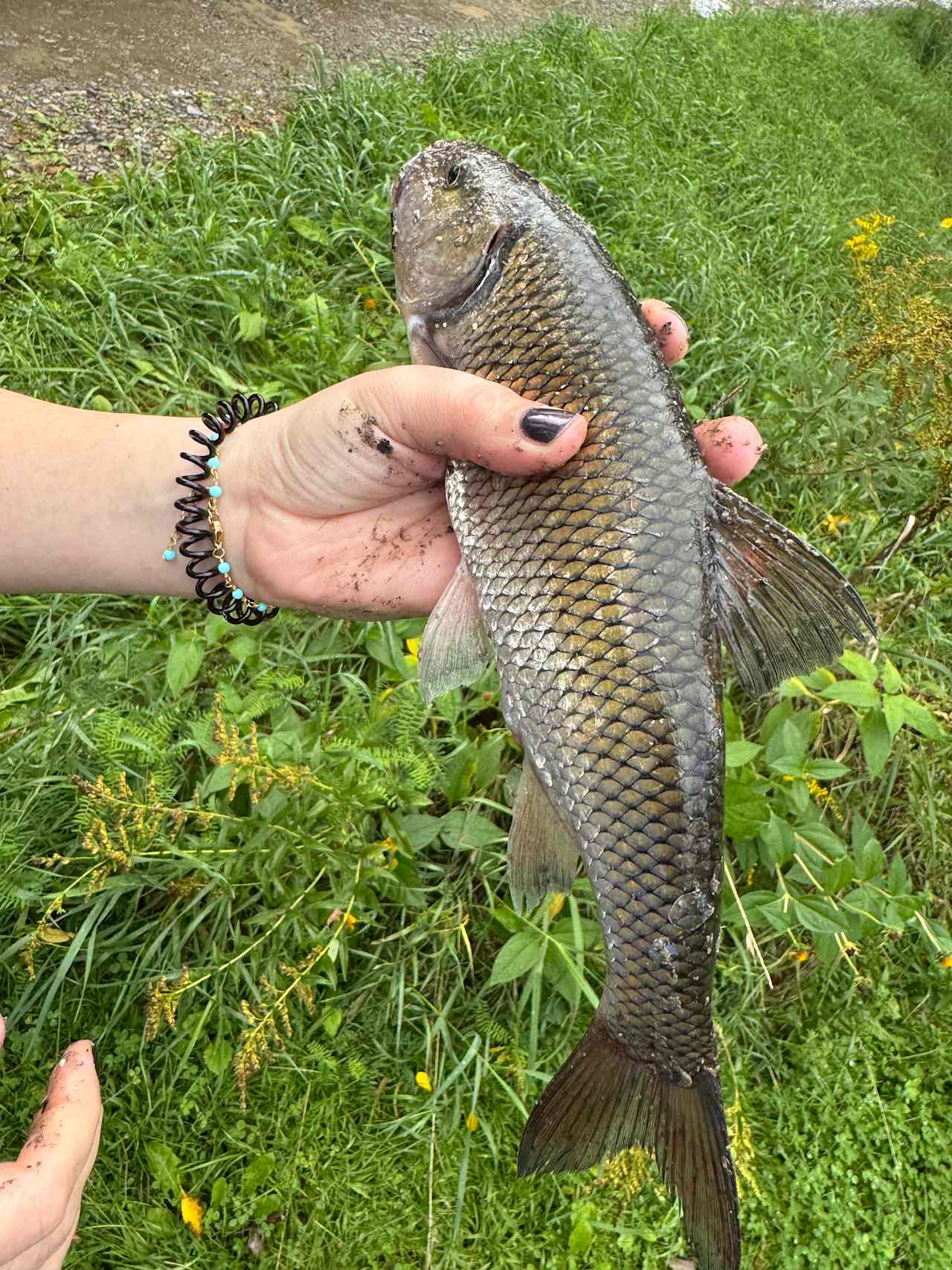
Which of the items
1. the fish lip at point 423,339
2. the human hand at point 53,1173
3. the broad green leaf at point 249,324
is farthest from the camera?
the broad green leaf at point 249,324

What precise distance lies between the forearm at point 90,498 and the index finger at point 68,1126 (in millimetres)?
1105

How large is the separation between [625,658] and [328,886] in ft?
4.69

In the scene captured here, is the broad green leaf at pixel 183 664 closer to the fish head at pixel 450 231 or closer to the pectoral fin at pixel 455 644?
the pectoral fin at pixel 455 644

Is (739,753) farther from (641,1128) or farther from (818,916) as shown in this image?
(641,1128)

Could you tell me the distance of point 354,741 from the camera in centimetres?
256

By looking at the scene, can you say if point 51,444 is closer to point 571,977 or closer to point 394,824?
point 394,824

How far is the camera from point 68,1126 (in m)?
1.72

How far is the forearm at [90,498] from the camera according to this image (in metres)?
2.22

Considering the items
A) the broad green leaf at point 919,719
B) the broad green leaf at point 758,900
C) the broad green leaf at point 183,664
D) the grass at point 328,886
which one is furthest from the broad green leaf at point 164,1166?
the broad green leaf at point 919,719

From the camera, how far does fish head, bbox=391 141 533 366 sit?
7.14 feet

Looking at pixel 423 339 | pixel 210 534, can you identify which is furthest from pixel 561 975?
pixel 423 339

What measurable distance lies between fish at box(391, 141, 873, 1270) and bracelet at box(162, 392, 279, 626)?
0.65m

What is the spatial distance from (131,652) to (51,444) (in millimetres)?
814

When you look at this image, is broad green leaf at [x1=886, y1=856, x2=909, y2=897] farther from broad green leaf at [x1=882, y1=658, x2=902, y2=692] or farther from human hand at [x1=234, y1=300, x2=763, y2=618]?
human hand at [x1=234, y1=300, x2=763, y2=618]
